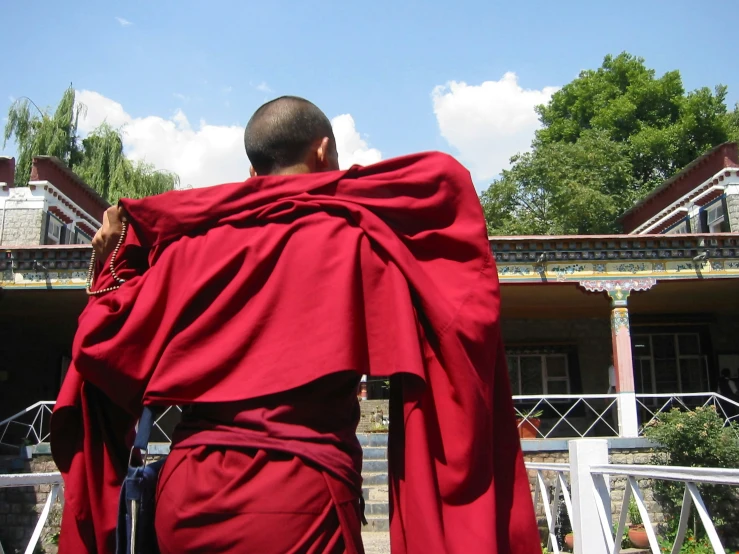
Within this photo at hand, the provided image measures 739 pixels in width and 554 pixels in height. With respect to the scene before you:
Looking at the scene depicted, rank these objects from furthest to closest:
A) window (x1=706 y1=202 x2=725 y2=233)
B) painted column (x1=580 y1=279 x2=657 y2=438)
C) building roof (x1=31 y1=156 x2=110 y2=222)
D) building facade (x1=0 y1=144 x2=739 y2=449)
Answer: building roof (x1=31 y1=156 x2=110 y2=222) < window (x1=706 y1=202 x2=725 y2=233) < building facade (x1=0 y1=144 x2=739 y2=449) < painted column (x1=580 y1=279 x2=657 y2=438)

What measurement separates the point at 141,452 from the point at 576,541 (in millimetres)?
3120

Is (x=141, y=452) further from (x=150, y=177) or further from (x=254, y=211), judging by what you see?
(x=150, y=177)

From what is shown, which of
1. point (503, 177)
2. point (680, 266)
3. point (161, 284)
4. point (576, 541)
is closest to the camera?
point (161, 284)

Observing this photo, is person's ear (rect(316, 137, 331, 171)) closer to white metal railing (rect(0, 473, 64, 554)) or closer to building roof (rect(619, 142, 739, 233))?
white metal railing (rect(0, 473, 64, 554))

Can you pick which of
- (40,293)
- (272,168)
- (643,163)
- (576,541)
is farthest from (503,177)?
(272,168)

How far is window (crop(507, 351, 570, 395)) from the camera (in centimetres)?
1450

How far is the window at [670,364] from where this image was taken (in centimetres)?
1438

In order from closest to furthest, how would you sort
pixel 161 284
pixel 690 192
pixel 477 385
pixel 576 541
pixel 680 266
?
pixel 477 385 < pixel 161 284 < pixel 576 541 < pixel 680 266 < pixel 690 192

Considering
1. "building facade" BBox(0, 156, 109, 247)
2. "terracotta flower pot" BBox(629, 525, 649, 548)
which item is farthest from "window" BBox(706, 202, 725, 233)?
"building facade" BBox(0, 156, 109, 247)

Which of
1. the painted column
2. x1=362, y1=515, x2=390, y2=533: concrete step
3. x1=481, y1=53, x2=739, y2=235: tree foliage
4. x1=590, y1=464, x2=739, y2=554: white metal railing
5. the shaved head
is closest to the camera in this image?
the shaved head

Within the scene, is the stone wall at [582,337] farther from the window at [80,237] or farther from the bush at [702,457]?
the window at [80,237]

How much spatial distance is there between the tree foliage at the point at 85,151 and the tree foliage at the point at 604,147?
9915mm

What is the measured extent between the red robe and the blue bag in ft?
0.24

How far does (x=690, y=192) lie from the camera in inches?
615
